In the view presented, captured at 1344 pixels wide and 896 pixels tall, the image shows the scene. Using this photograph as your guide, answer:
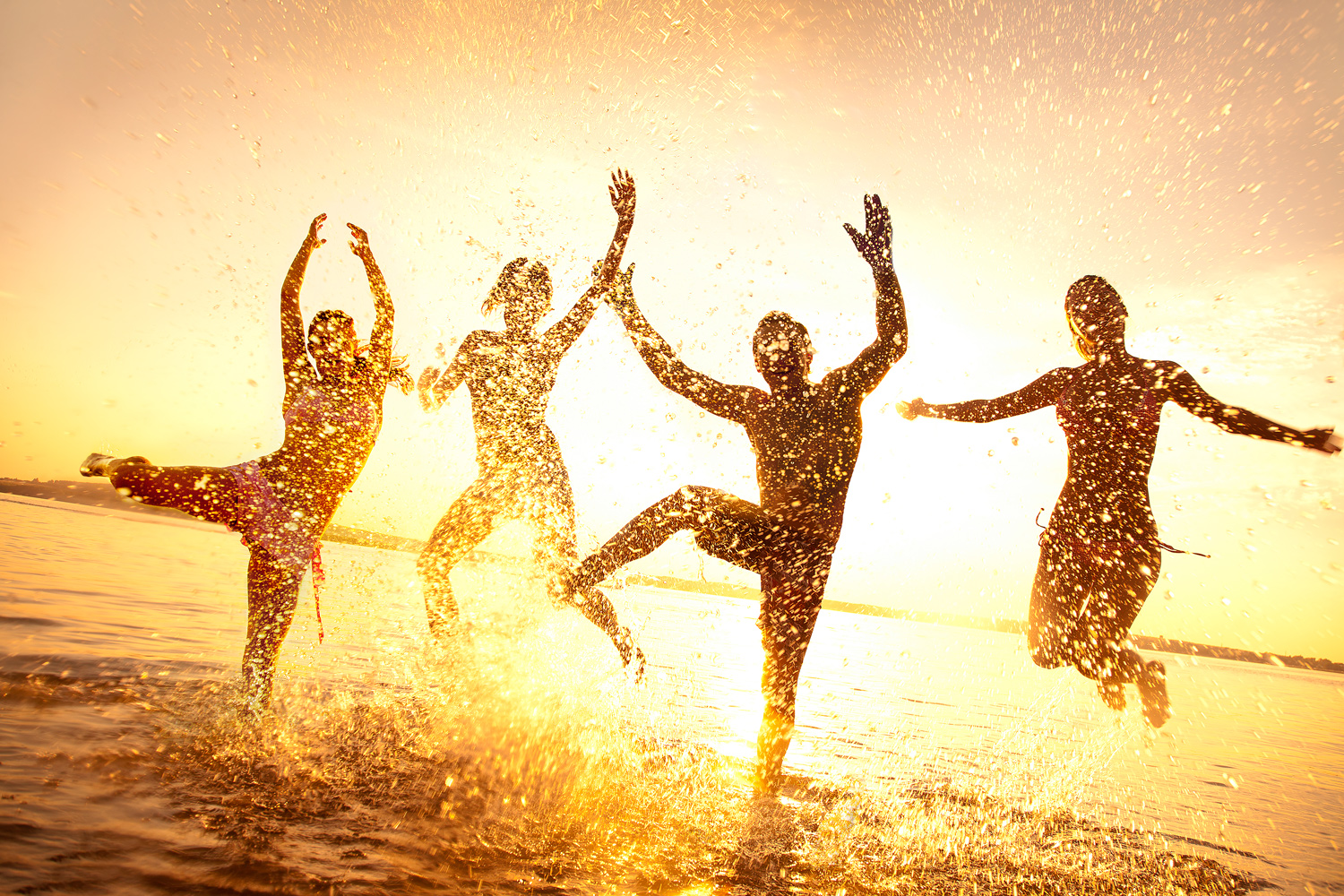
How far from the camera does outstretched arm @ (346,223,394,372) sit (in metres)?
4.27

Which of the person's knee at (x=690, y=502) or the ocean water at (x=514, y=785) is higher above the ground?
the person's knee at (x=690, y=502)

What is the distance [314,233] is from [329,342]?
2.69ft

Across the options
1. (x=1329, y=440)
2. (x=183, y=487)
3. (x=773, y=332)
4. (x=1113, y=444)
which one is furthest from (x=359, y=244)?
(x=1329, y=440)

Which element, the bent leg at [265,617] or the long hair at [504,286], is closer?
the bent leg at [265,617]

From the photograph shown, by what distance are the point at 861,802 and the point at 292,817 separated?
3.32 metres

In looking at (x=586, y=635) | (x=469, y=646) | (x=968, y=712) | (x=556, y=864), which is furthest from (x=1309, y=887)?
(x=968, y=712)

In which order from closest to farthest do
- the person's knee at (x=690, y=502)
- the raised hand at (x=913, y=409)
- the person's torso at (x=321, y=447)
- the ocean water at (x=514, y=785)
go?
the ocean water at (x=514, y=785), the person's knee at (x=690, y=502), the person's torso at (x=321, y=447), the raised hand at (x=913, y=409)

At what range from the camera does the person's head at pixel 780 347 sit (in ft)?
13.0

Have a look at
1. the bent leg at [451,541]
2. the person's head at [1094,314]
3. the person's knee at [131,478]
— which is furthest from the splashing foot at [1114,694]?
the person's knee at [131,478]

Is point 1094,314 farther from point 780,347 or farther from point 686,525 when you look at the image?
point 686,525

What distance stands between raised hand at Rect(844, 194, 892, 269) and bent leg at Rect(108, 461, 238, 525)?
4.00 meters

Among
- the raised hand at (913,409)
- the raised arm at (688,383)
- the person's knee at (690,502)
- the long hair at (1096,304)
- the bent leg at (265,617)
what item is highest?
the long hair at (1096,304)

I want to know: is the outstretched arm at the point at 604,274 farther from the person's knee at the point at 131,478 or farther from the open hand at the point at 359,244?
the person's knee at the point at 131,478

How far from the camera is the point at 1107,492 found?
4066 mm
